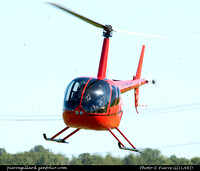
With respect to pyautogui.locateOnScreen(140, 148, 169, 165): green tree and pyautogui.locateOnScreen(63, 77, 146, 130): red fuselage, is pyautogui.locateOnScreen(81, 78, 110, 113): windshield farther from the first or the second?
pyautogui.locateOnScreen(140, 148, 169, 165): green tree

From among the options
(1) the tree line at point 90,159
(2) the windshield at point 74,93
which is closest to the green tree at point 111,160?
(1) the tree line at point 90,159

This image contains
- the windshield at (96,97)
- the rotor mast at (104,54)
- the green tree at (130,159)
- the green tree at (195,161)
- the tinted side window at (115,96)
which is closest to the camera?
the windshield at (96,97)

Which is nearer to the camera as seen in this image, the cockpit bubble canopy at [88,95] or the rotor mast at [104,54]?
the cockpit bubble canopy at [88,95]

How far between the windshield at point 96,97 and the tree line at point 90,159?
1390 centimetres

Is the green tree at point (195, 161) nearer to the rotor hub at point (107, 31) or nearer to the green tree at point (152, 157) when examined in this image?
the green tree at point (152, 157)

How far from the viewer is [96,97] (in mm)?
38562

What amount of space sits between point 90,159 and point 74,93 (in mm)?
23094

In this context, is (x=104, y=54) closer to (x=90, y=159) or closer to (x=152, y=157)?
(x=152, y=157)

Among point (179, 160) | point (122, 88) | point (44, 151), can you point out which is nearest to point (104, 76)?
point (122, 88)

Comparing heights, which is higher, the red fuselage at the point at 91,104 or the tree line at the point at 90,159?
the red fuselage at the point at 91,104

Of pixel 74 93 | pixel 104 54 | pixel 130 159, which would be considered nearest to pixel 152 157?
pixel 130 159

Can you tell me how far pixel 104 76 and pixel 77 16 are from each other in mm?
5473

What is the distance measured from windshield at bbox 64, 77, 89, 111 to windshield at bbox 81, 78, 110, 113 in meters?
0.42

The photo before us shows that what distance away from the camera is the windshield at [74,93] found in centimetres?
3866
